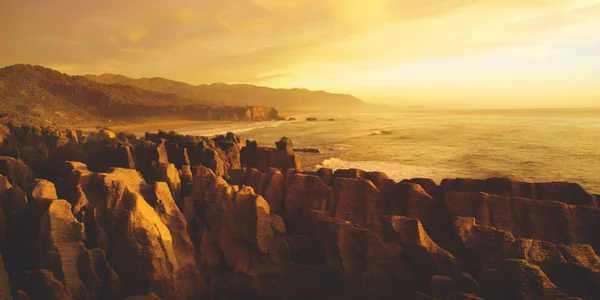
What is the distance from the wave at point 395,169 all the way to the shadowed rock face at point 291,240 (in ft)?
56.7

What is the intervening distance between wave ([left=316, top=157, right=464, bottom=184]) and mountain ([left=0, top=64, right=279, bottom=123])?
67328mm

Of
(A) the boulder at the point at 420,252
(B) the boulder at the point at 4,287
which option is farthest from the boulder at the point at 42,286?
(A) the boulder at the point at 420,252

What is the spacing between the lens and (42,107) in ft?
261

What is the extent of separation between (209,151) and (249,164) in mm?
3874

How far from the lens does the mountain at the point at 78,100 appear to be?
272 ft

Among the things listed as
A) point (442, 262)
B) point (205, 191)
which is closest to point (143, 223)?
point (205, 191)

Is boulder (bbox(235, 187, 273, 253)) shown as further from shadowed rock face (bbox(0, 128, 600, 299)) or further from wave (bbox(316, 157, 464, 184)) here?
wave (bbox(316, 157, 464, 184))

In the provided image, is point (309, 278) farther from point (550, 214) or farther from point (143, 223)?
point (550, 214)

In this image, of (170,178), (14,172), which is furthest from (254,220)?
(14,172)

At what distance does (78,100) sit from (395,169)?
104 m

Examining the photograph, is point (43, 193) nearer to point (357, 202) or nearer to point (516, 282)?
point (357, 202)

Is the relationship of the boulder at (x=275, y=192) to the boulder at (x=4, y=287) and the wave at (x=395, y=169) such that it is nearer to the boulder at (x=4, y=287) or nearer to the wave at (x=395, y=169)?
the boulder at (x=4, y=287)

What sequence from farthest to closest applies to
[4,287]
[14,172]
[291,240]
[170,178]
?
[14,172]
[170,178]
[291,240]
[4,287]

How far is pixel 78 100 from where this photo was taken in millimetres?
103875
